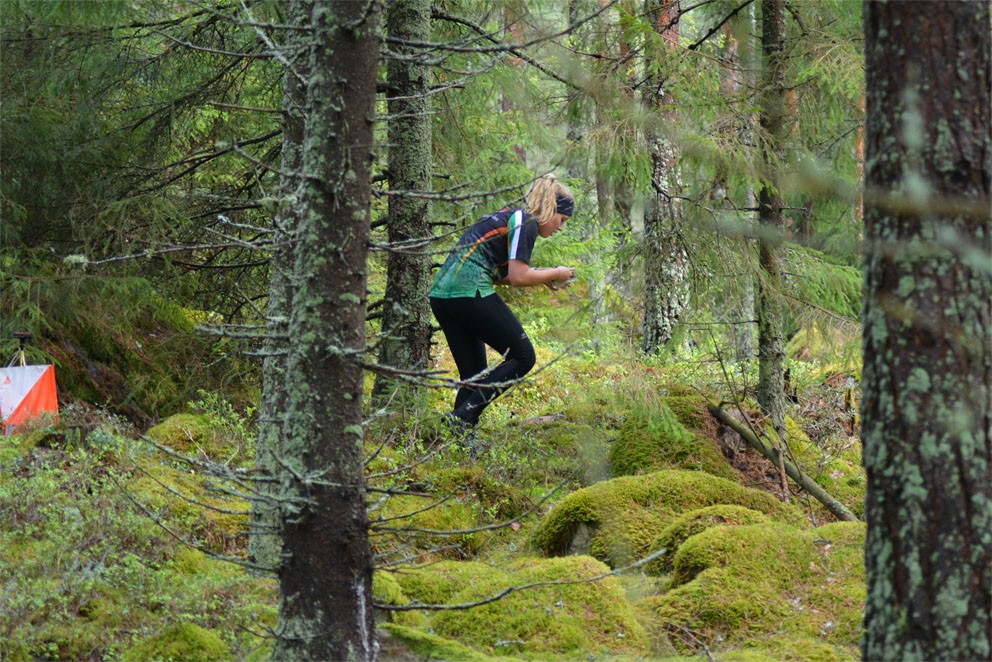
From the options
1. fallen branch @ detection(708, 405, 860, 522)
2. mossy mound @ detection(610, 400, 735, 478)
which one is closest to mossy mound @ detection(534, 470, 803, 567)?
fallen branch @ detection(708, 405, 860, 522)

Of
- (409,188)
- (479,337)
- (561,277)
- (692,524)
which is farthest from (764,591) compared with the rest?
(409,188)

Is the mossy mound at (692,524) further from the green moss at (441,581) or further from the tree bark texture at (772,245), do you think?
the tree bark texture at (772,245)

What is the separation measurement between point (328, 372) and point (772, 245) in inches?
204

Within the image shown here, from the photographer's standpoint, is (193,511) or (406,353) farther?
(406,353)

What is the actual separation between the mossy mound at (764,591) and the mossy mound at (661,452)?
207cm

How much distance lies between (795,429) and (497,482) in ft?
10.5

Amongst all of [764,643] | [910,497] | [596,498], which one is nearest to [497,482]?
[596,498]

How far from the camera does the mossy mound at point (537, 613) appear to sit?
472 cm

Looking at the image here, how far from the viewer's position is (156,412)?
29.7ft

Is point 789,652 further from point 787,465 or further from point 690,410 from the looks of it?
point 690,410

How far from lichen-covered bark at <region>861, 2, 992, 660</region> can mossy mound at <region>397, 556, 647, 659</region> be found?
1891 mm

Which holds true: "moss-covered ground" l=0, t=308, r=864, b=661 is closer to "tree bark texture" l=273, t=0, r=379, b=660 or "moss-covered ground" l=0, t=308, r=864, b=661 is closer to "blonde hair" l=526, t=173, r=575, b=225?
"tree bark texture" l=273, t=0, r=379, b=660

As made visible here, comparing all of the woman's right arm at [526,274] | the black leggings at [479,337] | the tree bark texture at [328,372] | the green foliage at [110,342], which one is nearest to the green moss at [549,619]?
the tree bark texture at [328,372]

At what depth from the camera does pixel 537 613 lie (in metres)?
4.92
